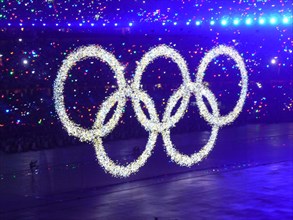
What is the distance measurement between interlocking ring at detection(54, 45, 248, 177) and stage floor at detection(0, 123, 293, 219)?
0.85 feet

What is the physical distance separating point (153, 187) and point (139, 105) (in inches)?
138

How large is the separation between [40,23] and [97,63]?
174cm

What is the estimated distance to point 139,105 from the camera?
10883mm

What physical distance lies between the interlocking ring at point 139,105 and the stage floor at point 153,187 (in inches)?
10.2

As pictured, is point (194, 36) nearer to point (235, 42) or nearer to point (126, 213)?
point (235, 42)

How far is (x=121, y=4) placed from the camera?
32.5ft

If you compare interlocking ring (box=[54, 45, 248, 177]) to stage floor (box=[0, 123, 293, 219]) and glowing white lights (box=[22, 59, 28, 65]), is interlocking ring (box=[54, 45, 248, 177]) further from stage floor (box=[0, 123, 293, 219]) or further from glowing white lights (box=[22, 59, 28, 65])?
glowing white lights (box=[22, 59, 28, 65])

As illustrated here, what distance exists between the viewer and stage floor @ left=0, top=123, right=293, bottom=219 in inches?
244

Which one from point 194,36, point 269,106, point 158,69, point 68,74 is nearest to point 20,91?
point 68,74

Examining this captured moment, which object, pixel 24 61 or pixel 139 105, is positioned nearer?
pixel 24 61

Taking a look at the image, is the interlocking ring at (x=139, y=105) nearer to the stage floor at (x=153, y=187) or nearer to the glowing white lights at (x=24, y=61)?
the stage floor at (x=153, y=187)

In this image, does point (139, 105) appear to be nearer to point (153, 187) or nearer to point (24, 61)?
point (24, 61)

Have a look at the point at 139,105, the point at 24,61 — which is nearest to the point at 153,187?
the point at 139,105

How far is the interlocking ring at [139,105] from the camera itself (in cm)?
1012
